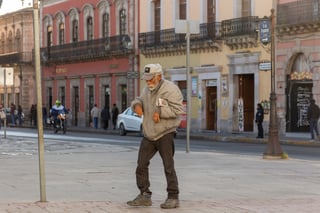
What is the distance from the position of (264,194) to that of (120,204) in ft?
8.05

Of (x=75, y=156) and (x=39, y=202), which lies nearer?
(x=39, y=202)

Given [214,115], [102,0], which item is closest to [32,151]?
[214,115]

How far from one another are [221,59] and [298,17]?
6748 millimetres

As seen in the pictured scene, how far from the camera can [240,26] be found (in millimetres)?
37750

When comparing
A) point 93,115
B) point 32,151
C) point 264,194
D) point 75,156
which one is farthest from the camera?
point 93,115

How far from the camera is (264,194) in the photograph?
11.3 meters

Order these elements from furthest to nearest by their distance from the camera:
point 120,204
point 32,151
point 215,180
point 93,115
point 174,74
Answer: point 93,115 → point 174,74 → point 32,151 → point 215,180 → point 120,204

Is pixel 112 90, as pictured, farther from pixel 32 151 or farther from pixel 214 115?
pixel 32 151

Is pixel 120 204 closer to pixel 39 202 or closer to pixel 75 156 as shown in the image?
pixel 39 202

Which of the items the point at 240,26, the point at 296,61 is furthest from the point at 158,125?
the point at 240,26

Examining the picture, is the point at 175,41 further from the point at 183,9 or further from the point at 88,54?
the point at 88,54

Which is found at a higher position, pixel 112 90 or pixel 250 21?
pixel 250 21

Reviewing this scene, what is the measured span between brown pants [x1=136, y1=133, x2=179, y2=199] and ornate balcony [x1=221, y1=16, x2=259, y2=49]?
27.2 meters

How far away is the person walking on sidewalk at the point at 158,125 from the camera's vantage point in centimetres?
966
